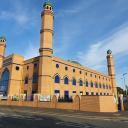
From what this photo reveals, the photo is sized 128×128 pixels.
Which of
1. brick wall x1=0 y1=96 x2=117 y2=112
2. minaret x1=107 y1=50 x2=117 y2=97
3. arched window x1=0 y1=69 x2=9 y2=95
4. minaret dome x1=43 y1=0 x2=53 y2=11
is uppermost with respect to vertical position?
minaret dome x1=43 y1=0 x2=53 y2=11

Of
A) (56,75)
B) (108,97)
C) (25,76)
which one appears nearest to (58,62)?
(56,75)

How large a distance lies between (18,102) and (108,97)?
20.9 meters

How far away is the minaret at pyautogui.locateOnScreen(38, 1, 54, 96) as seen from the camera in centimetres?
3594

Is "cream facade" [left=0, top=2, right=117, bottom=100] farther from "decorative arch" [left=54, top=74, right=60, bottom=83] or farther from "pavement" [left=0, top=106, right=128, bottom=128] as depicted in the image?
"pavement" [left=0, top=106, right=128, bottom=128]

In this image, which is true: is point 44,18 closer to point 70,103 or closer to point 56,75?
point 56,75

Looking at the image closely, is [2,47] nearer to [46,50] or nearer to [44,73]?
[46,50]

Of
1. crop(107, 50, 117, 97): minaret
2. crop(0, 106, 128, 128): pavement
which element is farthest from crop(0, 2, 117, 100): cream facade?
crop(107, 50, 117, 97): minaret

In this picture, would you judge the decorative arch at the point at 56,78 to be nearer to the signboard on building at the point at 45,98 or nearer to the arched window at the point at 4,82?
the signboard on building at the point at 45,98

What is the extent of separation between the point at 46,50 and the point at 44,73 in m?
5.53

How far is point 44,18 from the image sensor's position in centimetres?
3972

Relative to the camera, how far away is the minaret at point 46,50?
1415 inches

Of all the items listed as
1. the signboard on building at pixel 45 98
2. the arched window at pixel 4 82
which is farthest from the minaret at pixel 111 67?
the arched window at pixel 4 82

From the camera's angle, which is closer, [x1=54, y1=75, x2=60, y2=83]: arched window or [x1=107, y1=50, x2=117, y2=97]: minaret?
[x1=54, y1=75, x2=60, y2=83]: arched window

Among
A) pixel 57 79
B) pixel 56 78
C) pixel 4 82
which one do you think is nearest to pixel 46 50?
pixel 56 78
